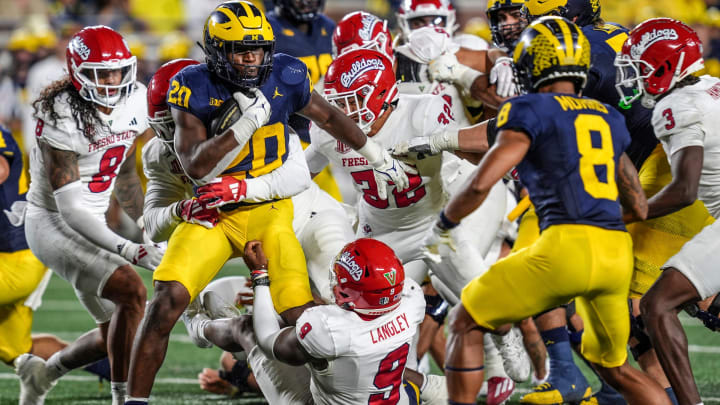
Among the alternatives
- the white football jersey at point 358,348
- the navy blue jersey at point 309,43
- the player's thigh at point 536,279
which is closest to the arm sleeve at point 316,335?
the white football jersey at point 358,348

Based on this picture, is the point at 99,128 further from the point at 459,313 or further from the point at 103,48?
the point at 459,313

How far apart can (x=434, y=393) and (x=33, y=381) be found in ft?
7.38

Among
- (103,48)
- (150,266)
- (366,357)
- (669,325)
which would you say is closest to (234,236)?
(150,266)

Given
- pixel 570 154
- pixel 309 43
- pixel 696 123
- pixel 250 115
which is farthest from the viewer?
pixel 309 43

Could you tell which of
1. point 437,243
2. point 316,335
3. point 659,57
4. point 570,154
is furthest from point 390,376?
point 659,57

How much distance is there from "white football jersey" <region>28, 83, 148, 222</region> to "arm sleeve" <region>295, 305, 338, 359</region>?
69.5 inches

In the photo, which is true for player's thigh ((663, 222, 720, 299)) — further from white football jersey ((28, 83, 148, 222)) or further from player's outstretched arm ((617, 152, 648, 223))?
white football jersey ((28, 83, 148, 222))

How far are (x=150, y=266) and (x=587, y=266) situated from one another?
222 cm

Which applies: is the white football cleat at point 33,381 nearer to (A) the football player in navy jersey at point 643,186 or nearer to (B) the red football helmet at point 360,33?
(B) the red football helmet at point 360,33

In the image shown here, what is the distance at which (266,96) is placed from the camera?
4.55 meters

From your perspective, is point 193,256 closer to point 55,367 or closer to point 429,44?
point 55,367

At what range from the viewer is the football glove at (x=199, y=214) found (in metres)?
4.50

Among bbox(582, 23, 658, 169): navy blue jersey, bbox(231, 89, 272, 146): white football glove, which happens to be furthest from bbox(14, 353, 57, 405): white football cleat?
bbox(582, 23, 658, 169): navy blue jersey

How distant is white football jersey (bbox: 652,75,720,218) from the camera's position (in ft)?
14.4
